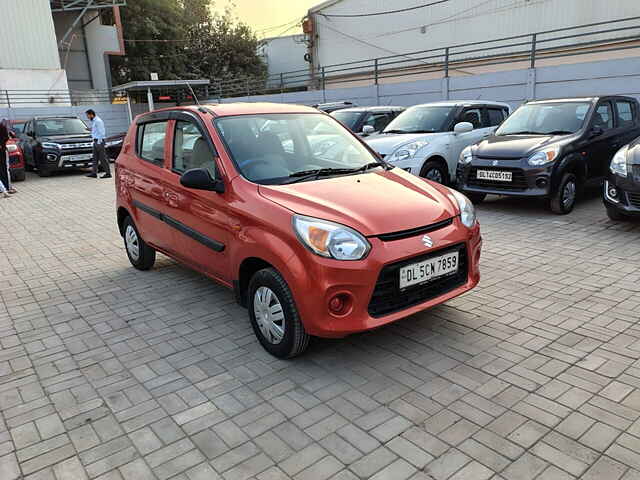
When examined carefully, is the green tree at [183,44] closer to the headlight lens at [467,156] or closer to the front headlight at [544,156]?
the headlight lens at [467,156]

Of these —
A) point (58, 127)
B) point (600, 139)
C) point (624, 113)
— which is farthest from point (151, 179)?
point (58, 127)

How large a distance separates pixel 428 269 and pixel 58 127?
15299 mm

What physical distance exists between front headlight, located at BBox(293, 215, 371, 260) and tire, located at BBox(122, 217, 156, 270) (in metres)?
2.91

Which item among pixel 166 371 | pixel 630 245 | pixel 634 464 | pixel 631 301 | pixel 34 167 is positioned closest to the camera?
pixel 634 464

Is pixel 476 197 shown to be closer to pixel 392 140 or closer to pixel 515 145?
pixel 515 145

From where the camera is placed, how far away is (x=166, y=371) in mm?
3539

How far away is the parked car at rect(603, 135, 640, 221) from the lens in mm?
6203

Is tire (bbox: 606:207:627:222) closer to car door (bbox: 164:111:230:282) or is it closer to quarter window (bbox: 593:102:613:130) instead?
quarter window (bbox: 593:102:613:130)

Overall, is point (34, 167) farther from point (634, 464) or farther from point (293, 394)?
point (634, 464)

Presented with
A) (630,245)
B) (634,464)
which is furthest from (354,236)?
(630,245)

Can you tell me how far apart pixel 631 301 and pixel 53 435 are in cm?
442

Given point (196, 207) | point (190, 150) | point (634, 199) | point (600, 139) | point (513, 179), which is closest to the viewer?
point (196, 207)

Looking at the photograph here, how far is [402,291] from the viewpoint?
335 centimetres

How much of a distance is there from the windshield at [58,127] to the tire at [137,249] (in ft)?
37.2
